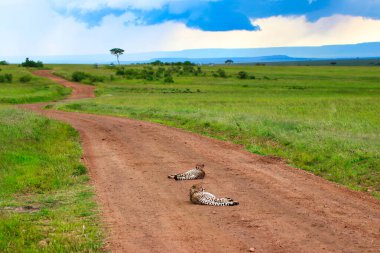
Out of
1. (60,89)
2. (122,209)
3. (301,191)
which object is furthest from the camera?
(60,89)

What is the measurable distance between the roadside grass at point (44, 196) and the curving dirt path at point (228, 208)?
0.47 m

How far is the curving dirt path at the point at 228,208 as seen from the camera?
28.7ft

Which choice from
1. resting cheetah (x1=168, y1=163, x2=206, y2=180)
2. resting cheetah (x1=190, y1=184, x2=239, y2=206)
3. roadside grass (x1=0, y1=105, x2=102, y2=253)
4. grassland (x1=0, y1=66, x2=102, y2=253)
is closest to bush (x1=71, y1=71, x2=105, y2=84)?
grassland (x1=0, y1=66, x2=102, y2=253)

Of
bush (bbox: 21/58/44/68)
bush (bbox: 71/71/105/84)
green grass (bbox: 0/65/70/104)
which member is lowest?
green grass (bbox: 0/65/70/104)

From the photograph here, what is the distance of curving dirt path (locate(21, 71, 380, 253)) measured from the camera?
873cm

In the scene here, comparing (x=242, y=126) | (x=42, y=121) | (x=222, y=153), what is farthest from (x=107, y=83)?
(x=222, y=153)

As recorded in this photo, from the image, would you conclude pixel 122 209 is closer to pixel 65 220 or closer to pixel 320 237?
pixel 65 220

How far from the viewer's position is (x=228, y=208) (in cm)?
1102

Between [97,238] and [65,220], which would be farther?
[65,220]

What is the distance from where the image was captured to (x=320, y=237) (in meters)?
8.90

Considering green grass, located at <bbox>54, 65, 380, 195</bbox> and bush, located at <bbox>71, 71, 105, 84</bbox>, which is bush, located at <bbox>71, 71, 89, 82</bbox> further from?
green grass, located at <bbox>54, 65, 380, 195</bbox>

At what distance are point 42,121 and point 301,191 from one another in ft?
61.7

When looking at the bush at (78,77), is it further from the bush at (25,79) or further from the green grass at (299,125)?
the green grass at (299,125)

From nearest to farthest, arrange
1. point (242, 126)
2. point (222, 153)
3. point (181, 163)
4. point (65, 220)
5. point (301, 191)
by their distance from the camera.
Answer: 1. point (65, 220)
2. point (301, 191)
3. point (181, 163)
4. point (222, 153)
5. point (242, 126)
